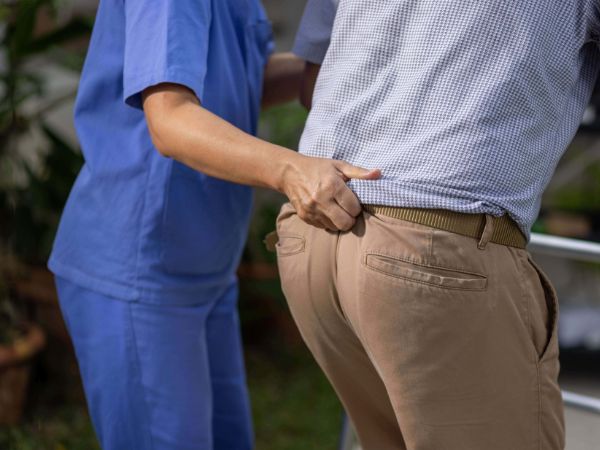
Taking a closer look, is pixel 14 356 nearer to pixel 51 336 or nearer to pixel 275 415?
pixel 51 336

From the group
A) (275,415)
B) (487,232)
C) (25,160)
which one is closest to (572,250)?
(487,232)

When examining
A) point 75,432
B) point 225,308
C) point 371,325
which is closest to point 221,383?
point 225,308

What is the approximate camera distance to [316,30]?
1595 millimetres

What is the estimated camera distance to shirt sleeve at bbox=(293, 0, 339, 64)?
1.57 metres

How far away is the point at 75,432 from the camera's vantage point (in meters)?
3.05

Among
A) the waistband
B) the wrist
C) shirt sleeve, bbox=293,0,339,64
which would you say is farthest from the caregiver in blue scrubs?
the waistband

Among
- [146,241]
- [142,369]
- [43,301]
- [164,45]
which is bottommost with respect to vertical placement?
[43,301]

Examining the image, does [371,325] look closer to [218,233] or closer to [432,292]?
[432,292]

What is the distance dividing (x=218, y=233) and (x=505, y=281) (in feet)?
2.01

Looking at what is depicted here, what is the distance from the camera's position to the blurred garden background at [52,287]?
2992mm

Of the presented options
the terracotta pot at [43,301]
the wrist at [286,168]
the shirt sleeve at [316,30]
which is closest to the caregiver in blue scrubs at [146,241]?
the shirt sleeve at [316,30]

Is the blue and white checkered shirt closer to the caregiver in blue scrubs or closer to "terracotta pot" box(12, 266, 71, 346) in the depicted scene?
the caregiver in blue scrubs

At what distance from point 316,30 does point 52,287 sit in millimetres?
2079

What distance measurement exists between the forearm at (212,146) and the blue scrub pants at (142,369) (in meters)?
0.38
